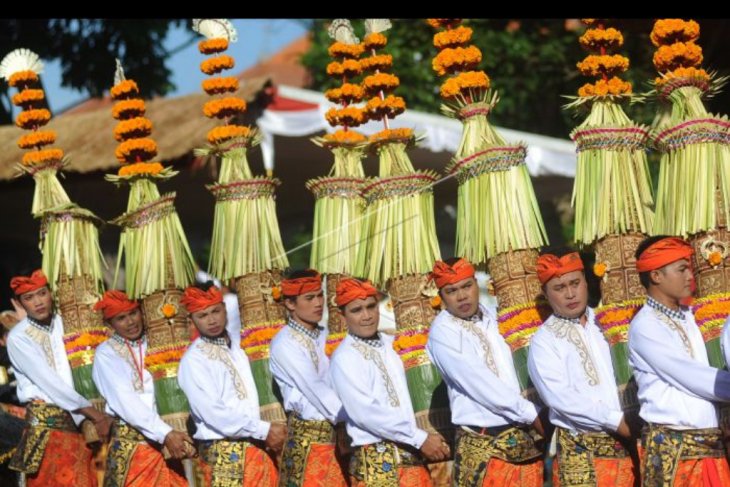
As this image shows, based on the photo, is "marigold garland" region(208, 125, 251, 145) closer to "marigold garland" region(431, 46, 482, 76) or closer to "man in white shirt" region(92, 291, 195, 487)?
"man in white shirt" region(92, 291, 195, 487)

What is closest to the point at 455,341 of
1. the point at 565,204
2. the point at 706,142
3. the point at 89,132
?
the point at 706,142

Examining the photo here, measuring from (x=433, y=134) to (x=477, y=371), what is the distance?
20.4ft

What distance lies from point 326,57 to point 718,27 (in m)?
8.52

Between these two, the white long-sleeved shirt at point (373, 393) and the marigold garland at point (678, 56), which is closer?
the marigold garland at point (678, 56)

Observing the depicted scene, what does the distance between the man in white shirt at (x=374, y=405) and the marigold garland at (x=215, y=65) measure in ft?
6.19

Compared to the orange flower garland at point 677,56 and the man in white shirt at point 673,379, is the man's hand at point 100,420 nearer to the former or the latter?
the man in white shirt at point 673,379

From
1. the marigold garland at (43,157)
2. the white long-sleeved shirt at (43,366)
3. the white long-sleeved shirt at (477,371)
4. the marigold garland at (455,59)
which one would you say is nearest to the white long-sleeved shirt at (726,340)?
the white long-sleeved shirt at (477,371)

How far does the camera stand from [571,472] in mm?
6348

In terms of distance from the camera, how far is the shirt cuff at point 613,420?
623cm

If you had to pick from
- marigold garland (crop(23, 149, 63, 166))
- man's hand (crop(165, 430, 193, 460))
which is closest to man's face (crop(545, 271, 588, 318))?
man's hand (crop(165, 430, 193, 460))

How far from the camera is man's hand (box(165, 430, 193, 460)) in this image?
25.7 feet

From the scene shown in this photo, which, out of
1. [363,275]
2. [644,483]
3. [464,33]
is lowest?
[644,483]

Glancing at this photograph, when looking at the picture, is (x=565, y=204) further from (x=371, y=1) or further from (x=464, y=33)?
(x=371, y=1)

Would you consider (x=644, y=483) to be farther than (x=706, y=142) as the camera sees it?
No
